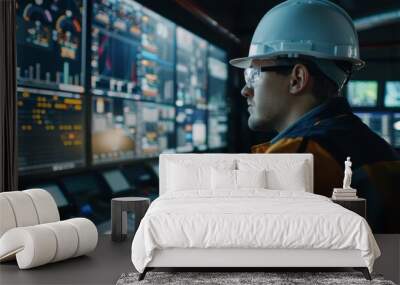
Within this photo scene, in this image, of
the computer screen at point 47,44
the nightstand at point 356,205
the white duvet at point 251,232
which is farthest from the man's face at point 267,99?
the white duvet at point 251,232

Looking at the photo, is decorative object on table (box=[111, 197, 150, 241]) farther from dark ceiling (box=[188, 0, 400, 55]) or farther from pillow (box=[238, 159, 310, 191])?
dark ceiling (box=[188, 0, 400, 55])

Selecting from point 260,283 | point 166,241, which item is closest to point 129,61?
point 166,241

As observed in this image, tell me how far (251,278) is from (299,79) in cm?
233

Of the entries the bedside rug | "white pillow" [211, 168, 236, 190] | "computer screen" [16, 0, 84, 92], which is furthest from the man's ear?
the bedside rug

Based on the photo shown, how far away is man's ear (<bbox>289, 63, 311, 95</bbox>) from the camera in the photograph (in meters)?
5.50

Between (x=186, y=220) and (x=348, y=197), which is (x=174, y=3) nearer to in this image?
(x=348, y=197)

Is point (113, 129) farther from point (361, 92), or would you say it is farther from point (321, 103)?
point (361, 92)

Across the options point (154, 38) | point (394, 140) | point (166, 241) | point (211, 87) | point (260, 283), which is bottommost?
point (260, 283)

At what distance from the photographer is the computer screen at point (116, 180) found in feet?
17.9

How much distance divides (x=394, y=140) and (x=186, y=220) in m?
2.80

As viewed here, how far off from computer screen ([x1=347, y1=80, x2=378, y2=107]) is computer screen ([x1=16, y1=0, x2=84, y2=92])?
8.24 ft

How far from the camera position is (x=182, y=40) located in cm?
590

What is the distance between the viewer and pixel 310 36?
544cm

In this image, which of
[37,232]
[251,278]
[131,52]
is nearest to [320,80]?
[131,52]
